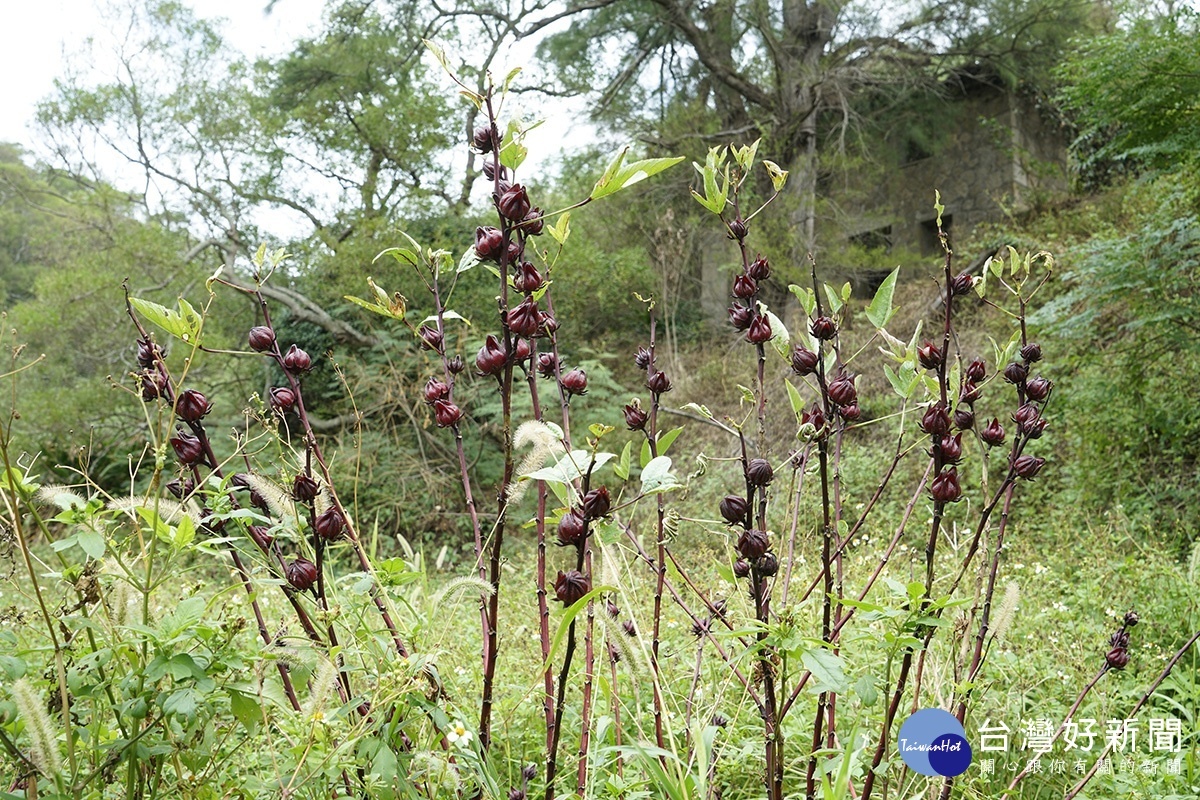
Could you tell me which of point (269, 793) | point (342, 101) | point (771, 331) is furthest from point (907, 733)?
point (342, 101)

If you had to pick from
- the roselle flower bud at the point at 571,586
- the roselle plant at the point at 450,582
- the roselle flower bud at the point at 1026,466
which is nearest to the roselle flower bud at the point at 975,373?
the roselle plant at the point at 450,582

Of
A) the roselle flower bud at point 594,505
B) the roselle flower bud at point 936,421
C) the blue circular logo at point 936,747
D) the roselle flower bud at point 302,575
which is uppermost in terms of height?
the roselle flower bud at point 936,421

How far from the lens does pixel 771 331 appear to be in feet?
3.76

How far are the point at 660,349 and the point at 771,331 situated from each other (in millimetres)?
9835

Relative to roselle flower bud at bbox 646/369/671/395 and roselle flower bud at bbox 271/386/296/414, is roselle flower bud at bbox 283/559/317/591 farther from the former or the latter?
roselle flower bud at bbox 646/369/671/395

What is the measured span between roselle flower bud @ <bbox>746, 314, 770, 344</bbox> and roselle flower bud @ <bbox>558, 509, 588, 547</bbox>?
40cm

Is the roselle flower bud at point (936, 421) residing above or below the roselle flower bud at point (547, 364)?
below

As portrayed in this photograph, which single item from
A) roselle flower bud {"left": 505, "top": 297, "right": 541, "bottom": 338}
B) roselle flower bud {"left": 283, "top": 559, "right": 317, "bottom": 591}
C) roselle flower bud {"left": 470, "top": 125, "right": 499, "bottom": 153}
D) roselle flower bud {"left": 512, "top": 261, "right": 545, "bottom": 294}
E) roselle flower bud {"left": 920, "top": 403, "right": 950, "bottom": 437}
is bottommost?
roselle flower bud {"left": 283, "top": 559, "right": 317, "bottom": 591}

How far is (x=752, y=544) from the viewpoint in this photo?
3.09ft

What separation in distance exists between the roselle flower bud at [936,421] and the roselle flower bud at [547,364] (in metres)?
0.54

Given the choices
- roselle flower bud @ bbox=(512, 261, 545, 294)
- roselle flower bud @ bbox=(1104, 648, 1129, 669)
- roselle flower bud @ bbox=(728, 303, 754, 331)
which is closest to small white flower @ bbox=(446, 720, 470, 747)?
roselle flower bud @ bbox=(512, 261, 545, 294)

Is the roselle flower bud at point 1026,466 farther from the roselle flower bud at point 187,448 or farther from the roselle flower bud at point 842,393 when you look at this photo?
the roselle flower bud at point 187,448

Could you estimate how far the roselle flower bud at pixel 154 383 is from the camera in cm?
101

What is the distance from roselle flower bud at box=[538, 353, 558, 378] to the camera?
125 centimetres
